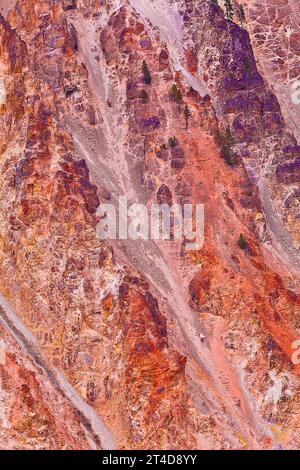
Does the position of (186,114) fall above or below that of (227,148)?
above

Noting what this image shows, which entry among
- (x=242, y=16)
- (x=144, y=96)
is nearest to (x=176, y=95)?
(x=144, y=96)

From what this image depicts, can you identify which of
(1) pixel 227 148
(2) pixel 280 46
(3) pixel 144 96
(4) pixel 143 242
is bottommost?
(4) pixel 143 242

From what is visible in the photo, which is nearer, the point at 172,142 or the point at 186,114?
the point at 172,142

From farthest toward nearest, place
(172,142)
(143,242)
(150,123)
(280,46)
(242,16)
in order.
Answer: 1. (242,16)
2. (280,46)
3. (150,123)
4. (172,142)
5. (143,242)

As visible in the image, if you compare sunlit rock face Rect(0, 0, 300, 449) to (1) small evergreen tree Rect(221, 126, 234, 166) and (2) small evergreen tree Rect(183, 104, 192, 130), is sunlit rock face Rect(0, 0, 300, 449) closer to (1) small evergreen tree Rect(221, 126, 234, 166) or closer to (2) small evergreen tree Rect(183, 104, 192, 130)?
(1) small evergreen tree Rect(221, 126, 234, 166)

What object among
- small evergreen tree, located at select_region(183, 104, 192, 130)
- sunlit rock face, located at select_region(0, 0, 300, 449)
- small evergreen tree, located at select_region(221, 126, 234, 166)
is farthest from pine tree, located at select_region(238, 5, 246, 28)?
small evergreen tree, located at select_region(221, 126, 234, 166)

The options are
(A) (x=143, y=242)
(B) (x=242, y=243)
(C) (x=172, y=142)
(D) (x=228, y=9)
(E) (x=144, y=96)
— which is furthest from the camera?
(D) (x=228, y=9)

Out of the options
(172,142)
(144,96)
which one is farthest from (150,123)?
(172,142)

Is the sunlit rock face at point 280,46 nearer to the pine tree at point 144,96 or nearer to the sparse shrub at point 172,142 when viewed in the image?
the sparse shrub at point 172,142

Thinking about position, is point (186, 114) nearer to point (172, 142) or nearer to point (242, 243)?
point (172, 142)
